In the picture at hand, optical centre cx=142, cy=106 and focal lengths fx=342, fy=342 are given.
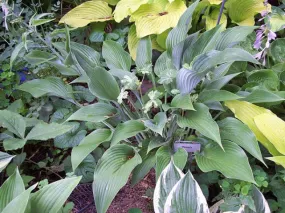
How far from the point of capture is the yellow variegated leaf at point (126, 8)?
6.44 feet

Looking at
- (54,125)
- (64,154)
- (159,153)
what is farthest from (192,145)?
(64,154)

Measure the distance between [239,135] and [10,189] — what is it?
2.76 feet

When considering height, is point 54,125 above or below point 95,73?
below

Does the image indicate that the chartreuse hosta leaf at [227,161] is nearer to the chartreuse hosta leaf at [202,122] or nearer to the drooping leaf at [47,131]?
the chartreuse hosta leaf at [202,122]

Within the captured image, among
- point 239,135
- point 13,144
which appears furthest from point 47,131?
point 239,135

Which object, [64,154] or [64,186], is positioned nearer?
[64,186]

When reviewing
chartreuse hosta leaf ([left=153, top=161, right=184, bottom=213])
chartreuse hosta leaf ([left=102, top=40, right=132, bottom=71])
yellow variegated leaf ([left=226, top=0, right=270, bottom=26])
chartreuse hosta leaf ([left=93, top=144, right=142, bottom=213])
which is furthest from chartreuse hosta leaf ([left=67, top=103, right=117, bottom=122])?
yellow variegated leaf ([left=226, top=0, right=270, bottom=26])

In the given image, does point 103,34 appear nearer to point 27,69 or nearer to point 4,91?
point 27,69

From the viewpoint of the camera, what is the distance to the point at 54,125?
142cm

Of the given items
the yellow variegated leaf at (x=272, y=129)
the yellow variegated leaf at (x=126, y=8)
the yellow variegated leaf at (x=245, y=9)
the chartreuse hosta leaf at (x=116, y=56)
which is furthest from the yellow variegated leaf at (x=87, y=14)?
the yellow variegated leaf at (x=272, y=129)

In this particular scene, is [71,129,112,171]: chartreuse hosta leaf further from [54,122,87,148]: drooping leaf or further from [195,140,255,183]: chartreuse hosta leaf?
[195,140,255,183]: chartreuse hosta leaf

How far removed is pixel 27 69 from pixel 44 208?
1113 mm

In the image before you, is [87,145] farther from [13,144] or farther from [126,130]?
[13,144]

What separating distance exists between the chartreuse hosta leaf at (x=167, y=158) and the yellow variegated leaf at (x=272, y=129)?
31 centimetres
